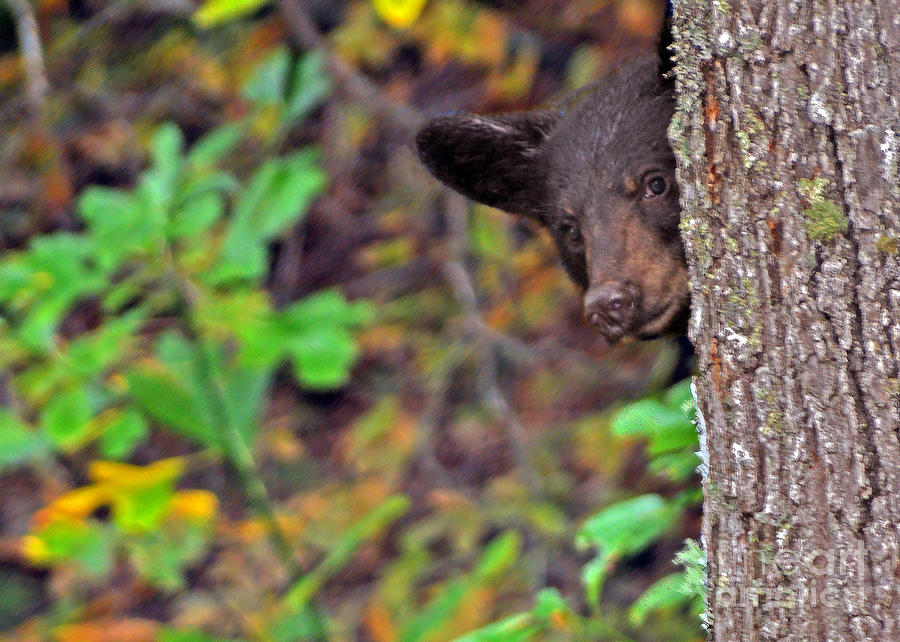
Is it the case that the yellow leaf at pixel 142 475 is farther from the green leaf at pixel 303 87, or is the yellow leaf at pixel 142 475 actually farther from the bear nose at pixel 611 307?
the green leaf at pixel 303 87

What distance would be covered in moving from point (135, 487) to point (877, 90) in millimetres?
2028

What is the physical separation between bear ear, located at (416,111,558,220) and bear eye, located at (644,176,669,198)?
508 millimetres

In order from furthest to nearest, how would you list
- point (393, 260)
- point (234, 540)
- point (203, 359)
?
point (393, 260)
point (234, 540)
point (203, 359)

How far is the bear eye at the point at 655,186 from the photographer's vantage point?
2.56m

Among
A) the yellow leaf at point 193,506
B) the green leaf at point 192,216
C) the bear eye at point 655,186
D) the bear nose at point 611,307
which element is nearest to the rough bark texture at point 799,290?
the bear nose at point 611,307

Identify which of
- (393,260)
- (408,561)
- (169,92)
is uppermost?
(169,92)

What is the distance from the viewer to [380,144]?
4.84 metres

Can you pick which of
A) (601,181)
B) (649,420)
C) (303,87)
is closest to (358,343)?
(303,87)

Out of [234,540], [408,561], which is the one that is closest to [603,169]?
[408,561]

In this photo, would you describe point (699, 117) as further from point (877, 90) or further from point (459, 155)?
point (459, 155)

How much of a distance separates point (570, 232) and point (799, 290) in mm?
1673

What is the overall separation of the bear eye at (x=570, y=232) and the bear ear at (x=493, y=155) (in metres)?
0.18

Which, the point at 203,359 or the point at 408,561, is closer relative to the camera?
the point at 203,359

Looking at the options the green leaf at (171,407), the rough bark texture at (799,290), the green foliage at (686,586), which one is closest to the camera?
the rough bark texture at (799,290)
